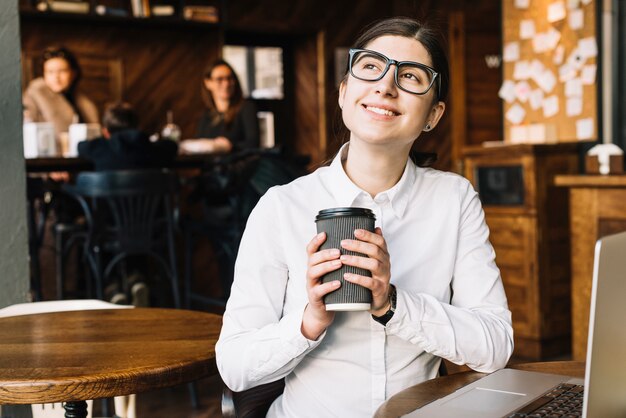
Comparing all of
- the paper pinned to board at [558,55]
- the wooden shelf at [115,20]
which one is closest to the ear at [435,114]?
the paper pinned to board at [558,55]

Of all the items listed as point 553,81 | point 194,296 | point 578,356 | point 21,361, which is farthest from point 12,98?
point 553,81

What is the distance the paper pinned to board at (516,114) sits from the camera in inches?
203

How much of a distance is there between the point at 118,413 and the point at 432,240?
38.7 inches

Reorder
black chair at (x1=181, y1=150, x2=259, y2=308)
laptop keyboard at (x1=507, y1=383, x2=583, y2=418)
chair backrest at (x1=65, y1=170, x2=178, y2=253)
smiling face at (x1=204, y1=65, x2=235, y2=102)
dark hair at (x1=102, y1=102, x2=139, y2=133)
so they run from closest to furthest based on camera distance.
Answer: laptop keyboard at (x1=507, y1=383, x2=583, y2=418), chair backrest at (x1=65, y1=170, x2=178, y2=253), black chair at (x1=181, y1=150, x2=259, y2=308), dark hair at (x1=102, y1=102, x2=139, y2=133), smiling face at (x1=204, y1=65, x2=235, y2=102)

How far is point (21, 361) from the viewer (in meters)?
1.41

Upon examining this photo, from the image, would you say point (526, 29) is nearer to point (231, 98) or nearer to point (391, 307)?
point (231, 98)

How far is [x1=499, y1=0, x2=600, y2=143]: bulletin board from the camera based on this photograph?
4.68 meters

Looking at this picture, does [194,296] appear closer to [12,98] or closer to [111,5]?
[12,98]

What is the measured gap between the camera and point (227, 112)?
18.0ft

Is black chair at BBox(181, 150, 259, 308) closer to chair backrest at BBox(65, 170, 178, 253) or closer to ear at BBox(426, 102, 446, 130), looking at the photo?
chair backrest at BBox(65, 170, 178, 253)

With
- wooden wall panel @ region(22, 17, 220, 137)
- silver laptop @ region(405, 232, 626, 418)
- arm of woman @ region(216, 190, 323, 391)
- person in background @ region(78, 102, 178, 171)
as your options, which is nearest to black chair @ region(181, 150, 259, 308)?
person in background @ region(78, 102, 178, 171)

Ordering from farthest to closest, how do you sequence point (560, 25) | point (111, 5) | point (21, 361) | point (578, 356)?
point (111, 5) < point (560, 25) < point (578, 356) < point (21, 361)

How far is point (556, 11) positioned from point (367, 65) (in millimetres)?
3828

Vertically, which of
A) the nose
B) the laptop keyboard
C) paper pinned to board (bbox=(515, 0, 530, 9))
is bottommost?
the laptop keyboard
